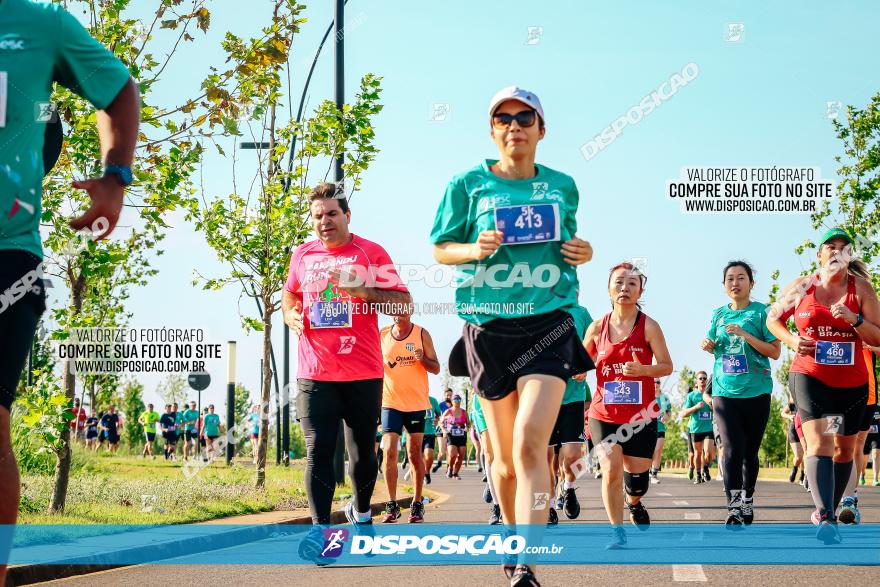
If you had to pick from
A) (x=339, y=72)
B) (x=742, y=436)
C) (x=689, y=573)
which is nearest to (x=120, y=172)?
(x=689, y=573)

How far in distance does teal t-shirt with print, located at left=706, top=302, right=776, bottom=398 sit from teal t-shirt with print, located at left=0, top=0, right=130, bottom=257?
796 cm

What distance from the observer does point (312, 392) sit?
7.82 metres

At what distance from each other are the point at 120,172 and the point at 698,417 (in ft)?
68.3

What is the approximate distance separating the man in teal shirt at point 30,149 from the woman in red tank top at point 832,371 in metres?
6.22

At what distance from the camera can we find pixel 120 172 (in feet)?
12.1

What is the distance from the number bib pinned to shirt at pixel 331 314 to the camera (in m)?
7.93

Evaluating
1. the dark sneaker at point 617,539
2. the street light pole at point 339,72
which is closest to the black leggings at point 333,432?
the dark sneaker at point 617,539

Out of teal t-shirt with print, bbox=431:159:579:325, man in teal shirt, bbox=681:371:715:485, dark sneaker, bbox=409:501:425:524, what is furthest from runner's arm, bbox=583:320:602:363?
man in teal shirt, bbox=681:371:715:485

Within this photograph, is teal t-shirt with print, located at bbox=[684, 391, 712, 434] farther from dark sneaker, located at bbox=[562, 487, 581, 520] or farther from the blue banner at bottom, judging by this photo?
the blue banner at bottom

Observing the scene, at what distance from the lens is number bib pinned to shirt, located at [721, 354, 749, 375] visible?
10656mm

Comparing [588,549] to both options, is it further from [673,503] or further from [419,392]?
[673,503]

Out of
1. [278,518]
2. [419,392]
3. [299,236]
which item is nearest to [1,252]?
[278,518]

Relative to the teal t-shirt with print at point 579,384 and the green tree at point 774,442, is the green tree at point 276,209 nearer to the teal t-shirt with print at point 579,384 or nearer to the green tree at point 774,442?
the teal t-shirt with print at point 579,384

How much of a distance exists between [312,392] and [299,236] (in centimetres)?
800
